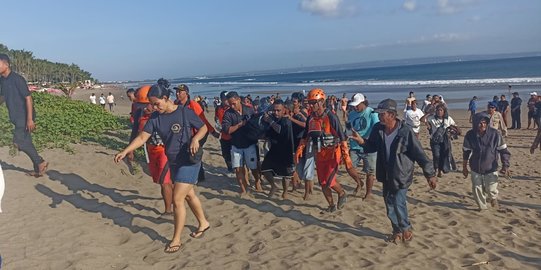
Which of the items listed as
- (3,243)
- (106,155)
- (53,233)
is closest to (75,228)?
(53,233)

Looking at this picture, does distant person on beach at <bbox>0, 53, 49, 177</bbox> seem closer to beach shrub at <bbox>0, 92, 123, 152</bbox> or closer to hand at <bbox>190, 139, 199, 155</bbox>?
beach shrub at <bbox>0, 92, 123, 152</bbox>

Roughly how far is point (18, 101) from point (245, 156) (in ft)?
11.4

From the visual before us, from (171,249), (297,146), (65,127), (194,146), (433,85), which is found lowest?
(171,249)

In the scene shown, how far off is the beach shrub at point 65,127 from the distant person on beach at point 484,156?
24.8ft

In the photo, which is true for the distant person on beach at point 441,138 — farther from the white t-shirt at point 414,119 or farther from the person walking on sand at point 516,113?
the person walking on sand at point 516,113

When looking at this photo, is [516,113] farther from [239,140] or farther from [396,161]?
[396,161]

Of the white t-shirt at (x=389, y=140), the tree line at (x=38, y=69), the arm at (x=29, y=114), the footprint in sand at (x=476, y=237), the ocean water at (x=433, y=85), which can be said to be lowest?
the footprint in sand at (x=476, y=237)

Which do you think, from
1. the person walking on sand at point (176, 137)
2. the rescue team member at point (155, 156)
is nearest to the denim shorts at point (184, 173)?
the person walking on sand at point (176, 137)

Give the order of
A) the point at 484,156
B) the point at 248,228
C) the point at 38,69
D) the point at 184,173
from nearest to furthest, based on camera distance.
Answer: the point at 184,173 < the point at 248,228 < the point at 484,156 < the point at 38,69

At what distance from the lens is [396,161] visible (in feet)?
16.9

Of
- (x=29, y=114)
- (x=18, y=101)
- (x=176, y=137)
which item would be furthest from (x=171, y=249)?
(x=18, y=101)

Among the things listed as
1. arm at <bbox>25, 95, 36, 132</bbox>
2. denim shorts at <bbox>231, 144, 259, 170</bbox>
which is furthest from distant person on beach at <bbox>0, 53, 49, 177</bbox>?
denim shorts at <bbox>231, 144, 259, 170</bbox>

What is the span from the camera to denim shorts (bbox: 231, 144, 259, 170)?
740 cm

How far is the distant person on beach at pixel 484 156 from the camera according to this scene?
21.5ft
